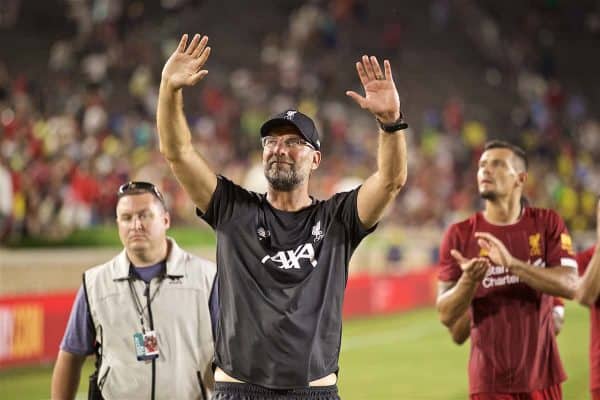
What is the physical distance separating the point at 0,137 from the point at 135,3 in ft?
40.7

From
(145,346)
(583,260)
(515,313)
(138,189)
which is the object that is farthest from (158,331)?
(583,260)

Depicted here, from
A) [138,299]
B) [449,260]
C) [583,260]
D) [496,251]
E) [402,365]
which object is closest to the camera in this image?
[138,299]

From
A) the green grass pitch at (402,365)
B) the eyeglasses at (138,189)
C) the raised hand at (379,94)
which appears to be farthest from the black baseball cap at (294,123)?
the green grass pitch at (402,365)

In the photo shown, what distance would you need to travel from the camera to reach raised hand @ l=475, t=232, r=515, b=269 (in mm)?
5742

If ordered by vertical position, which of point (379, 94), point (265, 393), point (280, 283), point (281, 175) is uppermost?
point (379, 94)

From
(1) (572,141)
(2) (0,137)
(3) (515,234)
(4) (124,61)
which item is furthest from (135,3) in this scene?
(3) (515,234)

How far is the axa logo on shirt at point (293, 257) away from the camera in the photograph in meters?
4.52

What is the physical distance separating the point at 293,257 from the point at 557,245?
2327 millimetres

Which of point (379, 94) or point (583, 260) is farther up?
point (379, 94)

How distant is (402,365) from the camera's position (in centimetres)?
1433

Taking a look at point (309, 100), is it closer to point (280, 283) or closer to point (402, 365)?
point (402, 365)

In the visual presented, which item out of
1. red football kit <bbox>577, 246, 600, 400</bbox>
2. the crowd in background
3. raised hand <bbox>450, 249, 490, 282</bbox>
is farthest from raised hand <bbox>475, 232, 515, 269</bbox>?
the crowd in background

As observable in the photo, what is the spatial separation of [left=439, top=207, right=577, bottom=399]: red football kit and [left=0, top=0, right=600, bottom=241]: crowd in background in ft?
32.0

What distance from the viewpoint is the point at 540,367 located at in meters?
6.03
